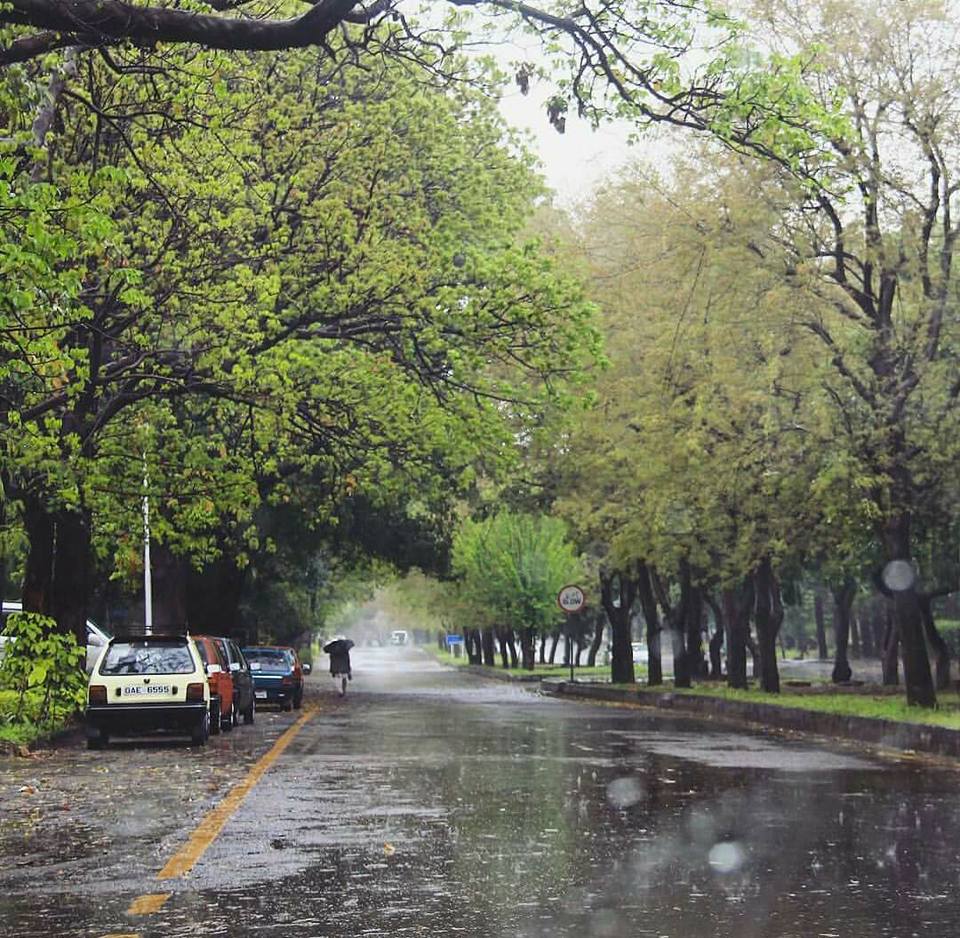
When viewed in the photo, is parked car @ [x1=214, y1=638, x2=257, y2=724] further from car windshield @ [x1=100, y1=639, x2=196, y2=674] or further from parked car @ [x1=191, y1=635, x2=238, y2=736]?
car windshield @ [x1=100, y1=639, x2=196, y2=674]

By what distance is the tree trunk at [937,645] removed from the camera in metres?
39.6

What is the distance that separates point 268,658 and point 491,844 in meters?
27.4

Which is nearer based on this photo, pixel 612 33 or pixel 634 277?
pixel 612 33

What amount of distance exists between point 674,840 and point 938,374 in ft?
53.4

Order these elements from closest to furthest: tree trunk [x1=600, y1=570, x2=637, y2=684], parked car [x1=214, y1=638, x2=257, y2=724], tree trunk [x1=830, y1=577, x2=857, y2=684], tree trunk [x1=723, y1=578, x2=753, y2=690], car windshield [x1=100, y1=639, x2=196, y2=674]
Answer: car windshield [x1=100, y1=639, x2=196, y2=674]
parked car [x1=214, y1=638, x2=257, y2=724]
tree trunk [x1=723, y1=578, x2=753, y2=690]
tree trunk [x1=600, y1=570, x2=637, y2=684]
tree trunk [x1=830, y1=577, x2=857, y2=684]

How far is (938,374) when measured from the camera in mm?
26141

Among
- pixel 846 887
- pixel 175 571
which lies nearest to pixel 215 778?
pixel 846 887

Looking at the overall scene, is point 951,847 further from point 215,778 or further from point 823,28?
point 823,28

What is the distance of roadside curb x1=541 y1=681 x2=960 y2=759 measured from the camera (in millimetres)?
21234

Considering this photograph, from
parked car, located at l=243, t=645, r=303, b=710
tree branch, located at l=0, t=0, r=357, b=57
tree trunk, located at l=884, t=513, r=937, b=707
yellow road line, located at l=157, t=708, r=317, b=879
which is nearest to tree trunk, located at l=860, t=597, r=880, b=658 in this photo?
parked car, located at l=243, t=645, r=303, b=710

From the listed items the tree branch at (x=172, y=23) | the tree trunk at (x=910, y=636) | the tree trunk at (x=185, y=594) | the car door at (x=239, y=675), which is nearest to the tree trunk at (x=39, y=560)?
the car door at (x=239, y=675)

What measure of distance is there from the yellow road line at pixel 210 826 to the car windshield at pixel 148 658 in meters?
3.03

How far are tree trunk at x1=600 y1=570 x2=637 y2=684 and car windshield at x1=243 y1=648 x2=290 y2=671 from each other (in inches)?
558

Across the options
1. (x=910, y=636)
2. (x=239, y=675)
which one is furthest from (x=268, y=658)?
(x=910, y=636)
